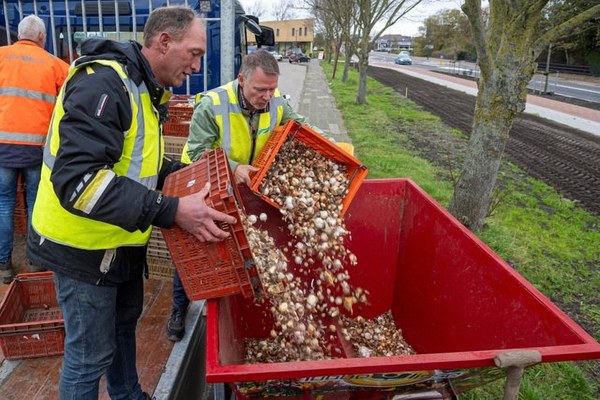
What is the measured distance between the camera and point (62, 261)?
1.94 metres

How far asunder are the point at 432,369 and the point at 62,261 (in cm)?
150

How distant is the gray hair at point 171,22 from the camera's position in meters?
1.89

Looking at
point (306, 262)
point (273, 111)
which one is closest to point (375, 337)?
point (306, 262)

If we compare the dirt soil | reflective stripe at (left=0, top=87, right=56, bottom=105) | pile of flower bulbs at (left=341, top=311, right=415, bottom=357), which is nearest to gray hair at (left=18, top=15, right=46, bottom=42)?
reflective stripe at (left=0, top=87, right=56, bottom=105)

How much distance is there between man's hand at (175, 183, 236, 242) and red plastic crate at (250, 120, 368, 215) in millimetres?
823

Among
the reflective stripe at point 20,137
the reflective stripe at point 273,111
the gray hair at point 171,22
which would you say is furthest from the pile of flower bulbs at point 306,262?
the reflective stripe at point 20,137

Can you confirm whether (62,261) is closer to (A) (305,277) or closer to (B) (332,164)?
(A) (305,277)

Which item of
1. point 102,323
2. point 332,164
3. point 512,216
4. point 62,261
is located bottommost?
point 512,216

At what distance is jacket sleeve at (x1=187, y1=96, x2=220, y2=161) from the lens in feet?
9.50

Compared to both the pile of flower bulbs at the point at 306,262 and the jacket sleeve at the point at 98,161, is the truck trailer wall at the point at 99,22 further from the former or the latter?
the jacket sleeve at the point at 98,161

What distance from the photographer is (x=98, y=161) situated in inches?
65.7

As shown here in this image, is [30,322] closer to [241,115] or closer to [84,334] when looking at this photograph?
[84,334]

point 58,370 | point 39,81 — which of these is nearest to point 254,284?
point 58,370

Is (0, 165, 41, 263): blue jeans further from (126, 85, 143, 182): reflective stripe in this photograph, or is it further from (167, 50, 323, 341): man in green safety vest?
(126, 85, 143, 182): reflective stripe
